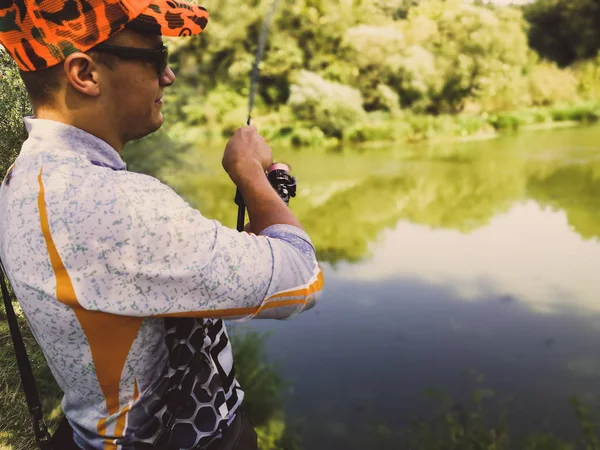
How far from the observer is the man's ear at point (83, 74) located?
0.90m

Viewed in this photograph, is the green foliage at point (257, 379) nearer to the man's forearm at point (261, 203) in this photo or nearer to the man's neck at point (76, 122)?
the man's forearm at point (261, 203)

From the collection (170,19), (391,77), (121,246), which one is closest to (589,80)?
(391,77)

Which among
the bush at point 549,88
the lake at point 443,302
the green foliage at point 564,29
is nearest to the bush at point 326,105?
the lake at point 443,302

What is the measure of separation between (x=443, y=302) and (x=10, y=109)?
4.97 meters

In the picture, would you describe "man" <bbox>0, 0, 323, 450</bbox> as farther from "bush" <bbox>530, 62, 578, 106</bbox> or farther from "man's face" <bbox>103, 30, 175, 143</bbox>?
"bush" <bbox>530, 62, 578, 106</bbox>

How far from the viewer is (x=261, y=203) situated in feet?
3.42

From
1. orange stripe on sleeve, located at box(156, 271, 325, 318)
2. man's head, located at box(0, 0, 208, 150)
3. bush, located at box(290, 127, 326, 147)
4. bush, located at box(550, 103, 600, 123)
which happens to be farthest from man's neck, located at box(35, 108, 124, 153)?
bush, located at box(550, 103, 600, 123)

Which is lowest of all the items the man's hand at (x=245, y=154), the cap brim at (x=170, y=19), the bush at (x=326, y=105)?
the bush at (x=326, y=105)

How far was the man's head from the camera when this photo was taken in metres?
0.88

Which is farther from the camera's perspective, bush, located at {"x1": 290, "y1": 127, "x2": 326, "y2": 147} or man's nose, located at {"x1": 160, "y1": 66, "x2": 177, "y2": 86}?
bush, located at {"x1": 290, "y1": 127, "x2": 326, "y2": 147}

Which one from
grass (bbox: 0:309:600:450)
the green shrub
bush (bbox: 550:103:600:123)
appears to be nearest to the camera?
grass (bbox: 0:309:600:450)

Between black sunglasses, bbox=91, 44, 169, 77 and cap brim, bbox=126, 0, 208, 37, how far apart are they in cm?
3

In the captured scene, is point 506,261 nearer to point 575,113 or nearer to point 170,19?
point 170,19

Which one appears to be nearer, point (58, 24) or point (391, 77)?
point (58, 24)
